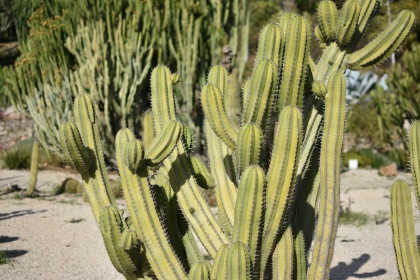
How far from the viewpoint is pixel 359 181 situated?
1268 centimetres

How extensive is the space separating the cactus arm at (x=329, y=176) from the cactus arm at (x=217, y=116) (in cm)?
63

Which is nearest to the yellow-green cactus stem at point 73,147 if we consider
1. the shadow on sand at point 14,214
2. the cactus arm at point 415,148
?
the cactus arm at point 415,148

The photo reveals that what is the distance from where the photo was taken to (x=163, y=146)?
126 inches

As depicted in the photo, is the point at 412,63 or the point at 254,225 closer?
the point at 254,225

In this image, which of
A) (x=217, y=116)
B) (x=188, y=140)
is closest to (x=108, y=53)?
(x=188, y=140)

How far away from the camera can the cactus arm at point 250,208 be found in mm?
3008

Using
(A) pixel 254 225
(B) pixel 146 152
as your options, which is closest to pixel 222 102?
(B) pixel 146 152

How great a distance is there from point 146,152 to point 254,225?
74 cm

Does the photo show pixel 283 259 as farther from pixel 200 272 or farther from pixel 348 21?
pixel 348 21

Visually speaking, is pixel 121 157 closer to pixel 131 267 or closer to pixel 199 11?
pixel 131 267

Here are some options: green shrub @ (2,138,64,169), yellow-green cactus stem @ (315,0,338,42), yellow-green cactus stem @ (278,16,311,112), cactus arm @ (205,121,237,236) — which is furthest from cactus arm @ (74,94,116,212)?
green shrub @ (2,138,64,169)

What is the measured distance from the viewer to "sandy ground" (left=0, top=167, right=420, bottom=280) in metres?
5.79

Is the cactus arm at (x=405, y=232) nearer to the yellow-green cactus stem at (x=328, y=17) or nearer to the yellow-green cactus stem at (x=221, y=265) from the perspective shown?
the yellow-green cactus stem at (x=328, y=17)

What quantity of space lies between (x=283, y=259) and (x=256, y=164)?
632 mm
